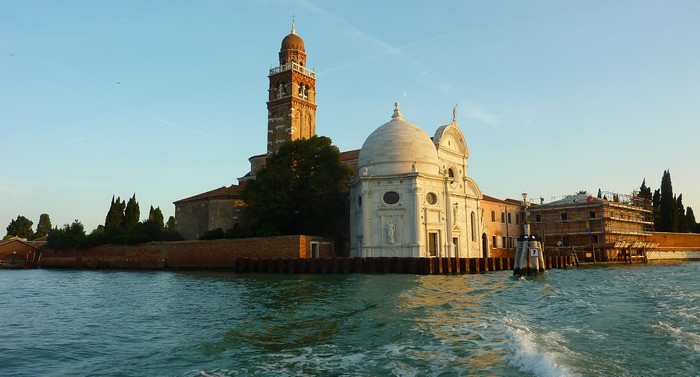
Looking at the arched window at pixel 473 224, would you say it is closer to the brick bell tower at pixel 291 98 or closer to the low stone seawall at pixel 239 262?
the low stone seawall at pixel 239 262

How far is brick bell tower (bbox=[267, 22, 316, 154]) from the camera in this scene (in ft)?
173

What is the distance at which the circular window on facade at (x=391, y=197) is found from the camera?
38875mm

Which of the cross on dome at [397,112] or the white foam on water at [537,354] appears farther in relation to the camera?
the cross on dome at [397,112]

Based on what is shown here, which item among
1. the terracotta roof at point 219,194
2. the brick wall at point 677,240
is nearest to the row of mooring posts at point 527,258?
the terracotta roof at point 219,194

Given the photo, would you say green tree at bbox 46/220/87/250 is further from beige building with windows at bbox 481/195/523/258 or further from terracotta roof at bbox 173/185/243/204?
beige building with windows at bbox 481/195/523/258

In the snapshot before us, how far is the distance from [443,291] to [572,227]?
124 feet

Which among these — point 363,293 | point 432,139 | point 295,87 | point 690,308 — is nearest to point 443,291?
point 363,293

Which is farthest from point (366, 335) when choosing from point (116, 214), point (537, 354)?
point (116, 214)

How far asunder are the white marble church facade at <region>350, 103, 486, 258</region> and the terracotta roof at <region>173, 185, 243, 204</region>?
1197 cm

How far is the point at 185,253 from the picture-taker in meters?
43.1

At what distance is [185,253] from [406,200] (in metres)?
18.4

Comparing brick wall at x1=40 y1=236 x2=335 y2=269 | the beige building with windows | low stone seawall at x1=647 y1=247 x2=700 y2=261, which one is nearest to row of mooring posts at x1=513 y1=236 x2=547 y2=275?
brick wall at x1=40 y1=236 x2=335 y2=269

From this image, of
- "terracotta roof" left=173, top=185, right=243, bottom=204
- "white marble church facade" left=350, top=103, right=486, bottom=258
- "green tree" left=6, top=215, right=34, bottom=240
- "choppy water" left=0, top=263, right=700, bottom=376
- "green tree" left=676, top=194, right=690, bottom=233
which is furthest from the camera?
"green tree" left=6, top=215, right=34, bottom=240

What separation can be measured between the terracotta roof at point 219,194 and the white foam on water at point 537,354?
128 ft
